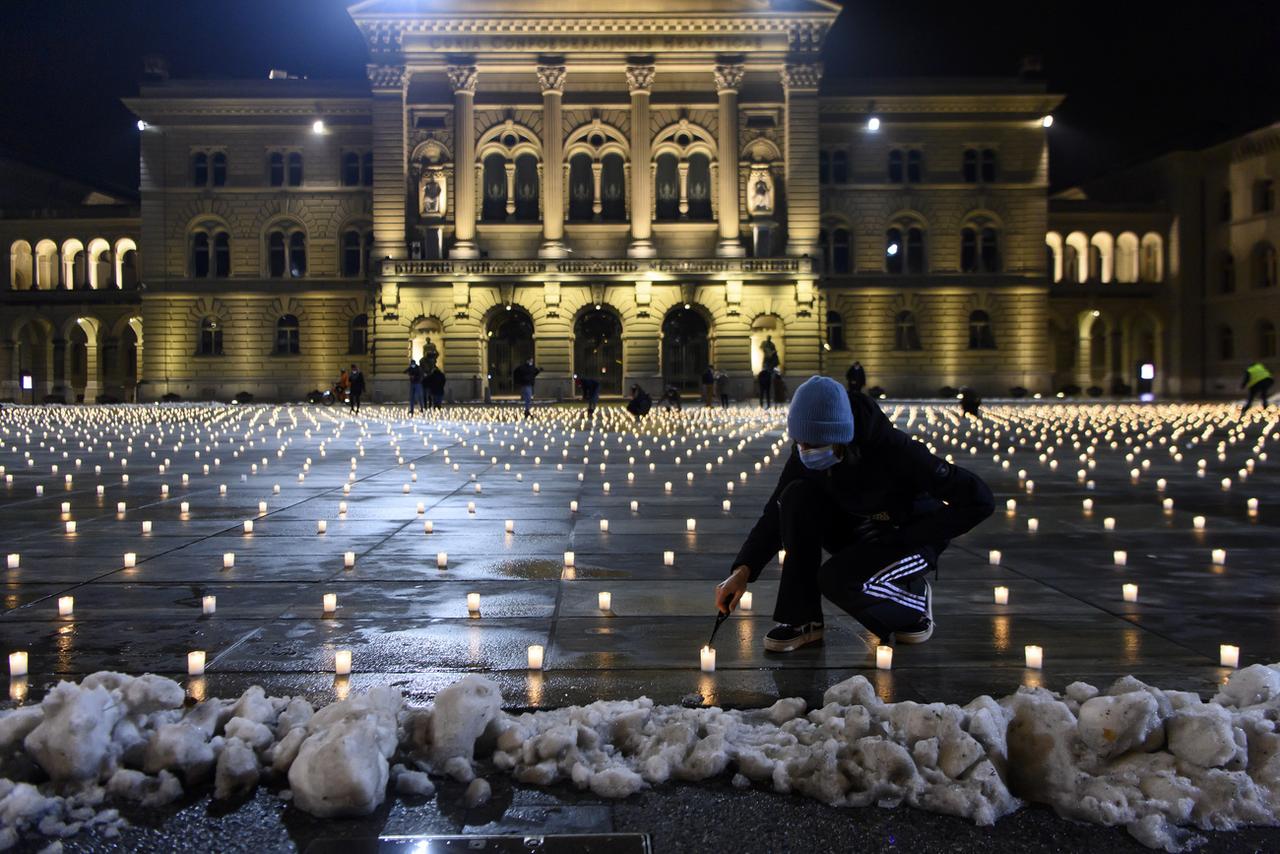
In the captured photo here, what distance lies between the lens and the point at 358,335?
5969 cm

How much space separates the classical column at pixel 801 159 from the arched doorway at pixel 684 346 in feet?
18.9

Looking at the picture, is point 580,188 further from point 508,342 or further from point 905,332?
point 905,332

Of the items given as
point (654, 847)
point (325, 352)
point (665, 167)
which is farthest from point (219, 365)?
point (654, 847)

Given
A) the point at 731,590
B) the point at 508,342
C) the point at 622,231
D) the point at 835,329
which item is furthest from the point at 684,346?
the point at 731,590

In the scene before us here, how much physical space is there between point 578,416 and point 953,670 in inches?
1254

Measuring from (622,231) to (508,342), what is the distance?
793 cm

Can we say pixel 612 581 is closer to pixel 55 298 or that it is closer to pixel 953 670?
pixel 953 670

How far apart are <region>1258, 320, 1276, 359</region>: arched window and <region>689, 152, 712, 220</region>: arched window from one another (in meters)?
29.9

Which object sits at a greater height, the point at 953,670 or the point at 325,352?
the point at 325,352

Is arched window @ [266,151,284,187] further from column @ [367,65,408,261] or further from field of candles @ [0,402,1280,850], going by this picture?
field of candles @ [0,402,1280,850]

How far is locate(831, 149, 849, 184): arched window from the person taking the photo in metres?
59.8

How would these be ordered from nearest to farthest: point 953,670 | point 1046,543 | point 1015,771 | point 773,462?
point 1015,771, point 953,670, point 1046,543, point 773,462

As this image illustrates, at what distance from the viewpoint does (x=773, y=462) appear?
19219mm

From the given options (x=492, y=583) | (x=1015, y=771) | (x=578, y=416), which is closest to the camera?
(x=1015, y=771)
